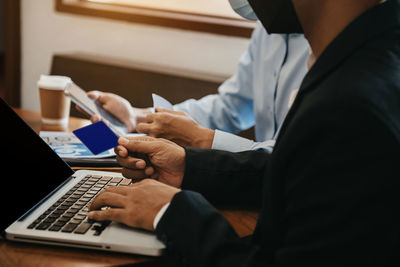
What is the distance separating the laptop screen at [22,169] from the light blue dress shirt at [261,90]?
0.62 meters

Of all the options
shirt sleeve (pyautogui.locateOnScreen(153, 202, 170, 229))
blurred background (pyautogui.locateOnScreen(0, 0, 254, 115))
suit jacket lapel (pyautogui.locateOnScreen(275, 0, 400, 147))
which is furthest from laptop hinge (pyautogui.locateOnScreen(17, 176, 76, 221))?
blurred background (pyautogui.locateOnScreen(0, 0, 254, 115))

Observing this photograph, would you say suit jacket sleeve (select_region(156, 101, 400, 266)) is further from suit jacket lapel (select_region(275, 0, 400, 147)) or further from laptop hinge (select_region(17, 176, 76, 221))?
laptop hinge (select_region(17, 176, 76, 221))

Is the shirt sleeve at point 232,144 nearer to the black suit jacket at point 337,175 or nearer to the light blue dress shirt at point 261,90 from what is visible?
the light blue dress shirt at point 261,90

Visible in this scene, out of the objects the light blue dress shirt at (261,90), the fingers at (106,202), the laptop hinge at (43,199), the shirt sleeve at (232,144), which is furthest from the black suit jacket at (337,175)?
the light blue dress shirt at (261,90)

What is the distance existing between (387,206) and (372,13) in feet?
0.88

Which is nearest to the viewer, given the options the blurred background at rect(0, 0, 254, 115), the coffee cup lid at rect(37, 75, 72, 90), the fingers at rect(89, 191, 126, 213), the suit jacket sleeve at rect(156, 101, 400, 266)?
the suit jacket sleeve at rect(156, 101, 400, 266)

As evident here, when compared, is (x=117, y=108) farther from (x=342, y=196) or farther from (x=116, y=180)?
(x=342, y=196)

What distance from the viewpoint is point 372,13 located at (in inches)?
24.2

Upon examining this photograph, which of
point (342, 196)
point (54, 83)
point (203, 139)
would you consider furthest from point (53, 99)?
point (342, 196)

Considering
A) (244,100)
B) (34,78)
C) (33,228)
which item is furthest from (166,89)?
(33,228)

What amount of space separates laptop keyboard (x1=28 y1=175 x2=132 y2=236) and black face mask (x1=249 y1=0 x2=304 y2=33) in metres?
0.47

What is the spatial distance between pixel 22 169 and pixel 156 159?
0.90ft

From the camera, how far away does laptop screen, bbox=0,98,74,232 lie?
69 cm

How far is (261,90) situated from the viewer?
1.55 metres
